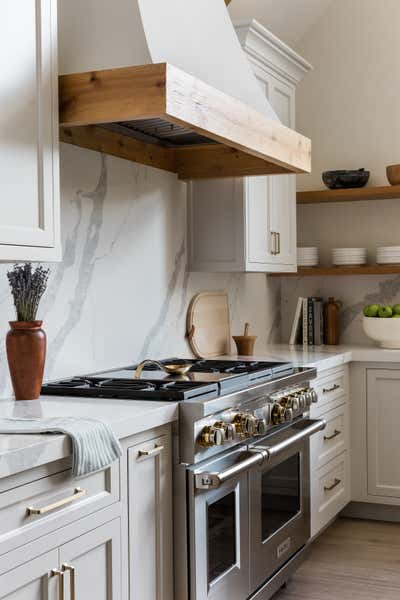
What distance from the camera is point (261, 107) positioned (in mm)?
3328

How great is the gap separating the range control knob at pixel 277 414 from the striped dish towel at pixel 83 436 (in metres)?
1.06

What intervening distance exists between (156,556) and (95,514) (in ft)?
1.32

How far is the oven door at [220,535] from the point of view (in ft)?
8.04

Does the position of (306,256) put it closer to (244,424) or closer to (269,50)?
(269,50)

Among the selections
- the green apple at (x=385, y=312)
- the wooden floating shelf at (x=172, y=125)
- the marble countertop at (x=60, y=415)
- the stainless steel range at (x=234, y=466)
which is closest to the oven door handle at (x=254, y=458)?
the stainless steel range at (x=234, y=466)

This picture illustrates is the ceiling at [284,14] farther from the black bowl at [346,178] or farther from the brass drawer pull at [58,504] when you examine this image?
the brass drawer pull at [58,504]

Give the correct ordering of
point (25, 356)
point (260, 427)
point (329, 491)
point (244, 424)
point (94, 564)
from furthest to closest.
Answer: point (329, 491) < point (260, 427) < point (244, 424) < point (25, 356) < point (94, 564)

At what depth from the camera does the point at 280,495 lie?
3.17 metres

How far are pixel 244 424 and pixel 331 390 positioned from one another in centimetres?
145

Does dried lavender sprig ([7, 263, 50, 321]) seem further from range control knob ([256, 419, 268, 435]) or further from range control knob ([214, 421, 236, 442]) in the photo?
range control knob ([256, 419, 268, 435])

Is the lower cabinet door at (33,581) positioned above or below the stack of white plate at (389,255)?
below

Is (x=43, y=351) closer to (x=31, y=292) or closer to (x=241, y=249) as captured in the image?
(x=31, y=292)

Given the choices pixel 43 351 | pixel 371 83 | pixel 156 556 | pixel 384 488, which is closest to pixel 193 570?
pixel 156 556

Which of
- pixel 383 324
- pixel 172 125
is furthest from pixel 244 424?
pixel 383 324
